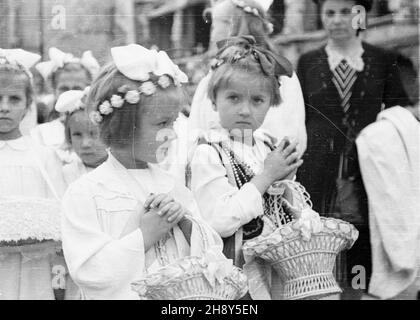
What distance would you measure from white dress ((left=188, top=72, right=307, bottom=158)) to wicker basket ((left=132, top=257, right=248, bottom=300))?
49cm

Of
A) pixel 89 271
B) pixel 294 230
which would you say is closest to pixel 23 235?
pixel 89 271

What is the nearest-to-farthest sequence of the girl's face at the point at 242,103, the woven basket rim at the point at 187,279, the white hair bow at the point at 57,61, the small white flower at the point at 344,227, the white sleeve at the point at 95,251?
the woven basket rim at the point at 187,279
the white sleeve at the point at 95,251
the small white flower at the point at 344,227
the girl's face at the point at 242,103
the white hair bow at the point at 57,61

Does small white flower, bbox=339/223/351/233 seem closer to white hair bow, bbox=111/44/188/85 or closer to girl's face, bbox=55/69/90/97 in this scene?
white hair bow, bbox=111/44/188/85

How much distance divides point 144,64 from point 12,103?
0.44 meters

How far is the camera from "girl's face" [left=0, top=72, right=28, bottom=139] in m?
2.92

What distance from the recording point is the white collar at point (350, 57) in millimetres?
3045

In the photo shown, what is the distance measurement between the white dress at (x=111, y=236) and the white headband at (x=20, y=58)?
1.34 ft

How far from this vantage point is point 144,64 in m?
2.77

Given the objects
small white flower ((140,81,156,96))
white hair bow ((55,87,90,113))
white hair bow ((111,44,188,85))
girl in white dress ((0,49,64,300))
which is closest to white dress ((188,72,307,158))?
white hair bow ((111,44,188,85))

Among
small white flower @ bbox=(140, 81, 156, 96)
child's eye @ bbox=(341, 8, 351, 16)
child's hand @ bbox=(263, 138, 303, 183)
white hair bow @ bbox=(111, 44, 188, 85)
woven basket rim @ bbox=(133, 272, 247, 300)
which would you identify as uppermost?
child's eye @ bbox=(341, 8, 351, 16)

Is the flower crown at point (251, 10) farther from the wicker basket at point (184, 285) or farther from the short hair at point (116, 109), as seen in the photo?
the wicker basket at point (184, 285)

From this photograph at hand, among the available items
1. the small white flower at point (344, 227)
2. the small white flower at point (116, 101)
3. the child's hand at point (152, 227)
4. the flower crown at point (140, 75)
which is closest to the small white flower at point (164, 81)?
the flower crown at point (140, 75)
